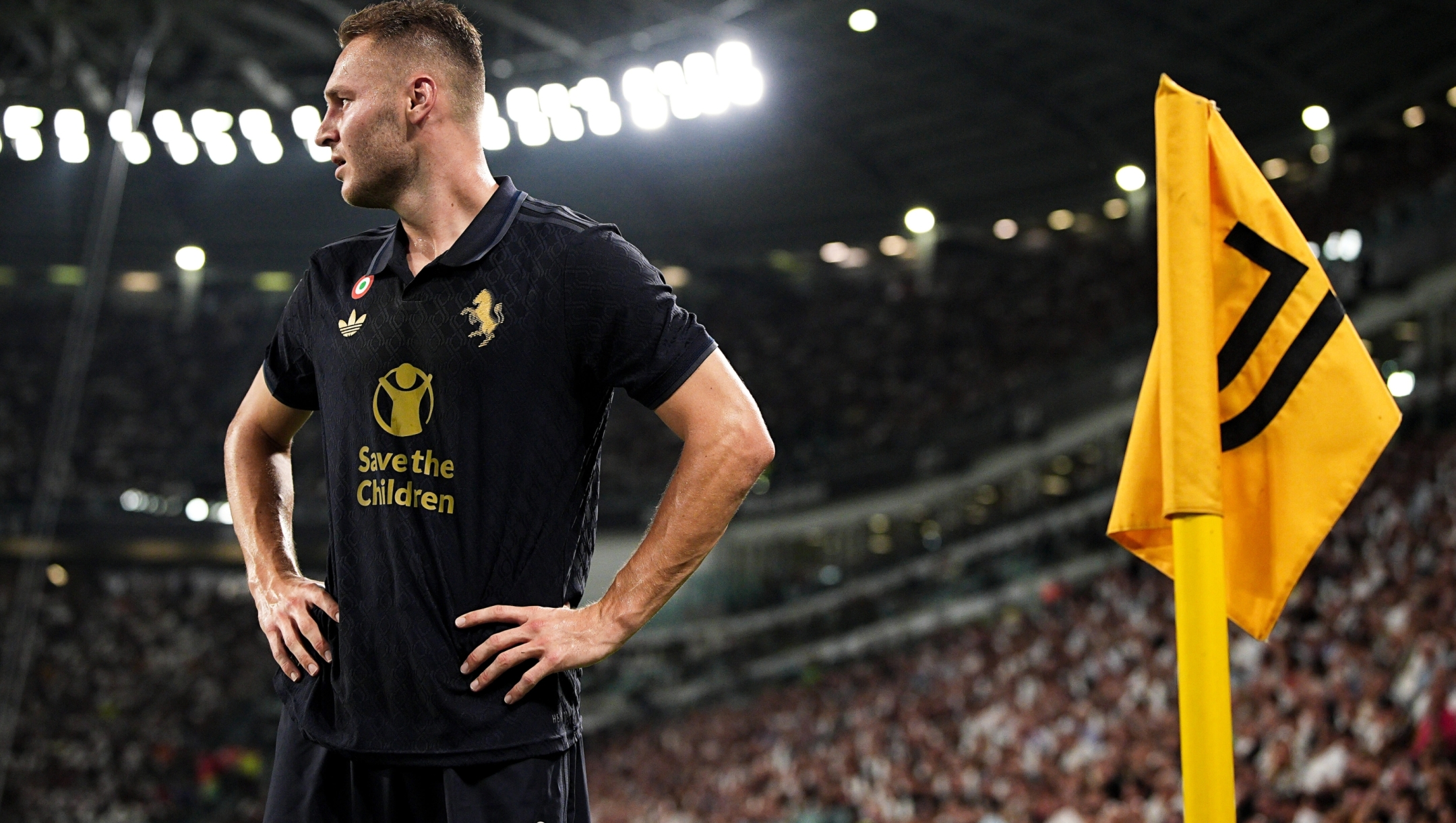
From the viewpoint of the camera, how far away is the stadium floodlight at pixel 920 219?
85.5ft

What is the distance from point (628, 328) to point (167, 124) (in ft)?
82.5

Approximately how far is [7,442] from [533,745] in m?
27.7

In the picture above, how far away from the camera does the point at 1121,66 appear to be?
19469 millimetres

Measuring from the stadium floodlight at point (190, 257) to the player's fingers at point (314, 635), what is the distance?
29.1 metres

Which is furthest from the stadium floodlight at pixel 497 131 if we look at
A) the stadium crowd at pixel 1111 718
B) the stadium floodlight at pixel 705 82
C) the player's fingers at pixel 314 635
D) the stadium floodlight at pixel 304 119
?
the player's fingers at pixel 314 635

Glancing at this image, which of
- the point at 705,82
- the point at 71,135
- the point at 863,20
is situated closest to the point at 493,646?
the point at 863,20

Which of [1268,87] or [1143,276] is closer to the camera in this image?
[1268,87]

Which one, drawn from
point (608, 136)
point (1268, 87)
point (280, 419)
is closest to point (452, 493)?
point (280, 419)

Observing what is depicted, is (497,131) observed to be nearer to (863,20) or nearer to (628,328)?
(863,20)

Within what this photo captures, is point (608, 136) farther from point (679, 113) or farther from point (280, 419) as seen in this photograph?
point (280, 419)

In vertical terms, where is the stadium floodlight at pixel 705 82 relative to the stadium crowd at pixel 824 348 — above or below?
above

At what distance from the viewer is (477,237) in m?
1.97

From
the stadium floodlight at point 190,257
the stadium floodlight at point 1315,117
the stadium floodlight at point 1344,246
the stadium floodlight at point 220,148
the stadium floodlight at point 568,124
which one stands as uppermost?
the stadium floodlight at point 220,148

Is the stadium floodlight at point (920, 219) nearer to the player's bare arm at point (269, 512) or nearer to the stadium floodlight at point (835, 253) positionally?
the stadium floodlight at point (835, 253)
